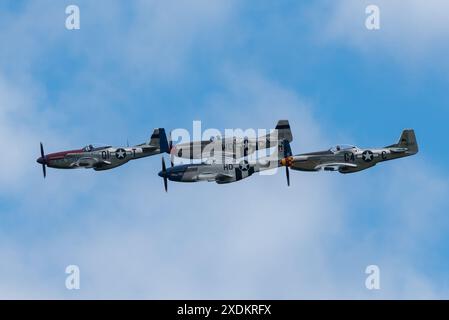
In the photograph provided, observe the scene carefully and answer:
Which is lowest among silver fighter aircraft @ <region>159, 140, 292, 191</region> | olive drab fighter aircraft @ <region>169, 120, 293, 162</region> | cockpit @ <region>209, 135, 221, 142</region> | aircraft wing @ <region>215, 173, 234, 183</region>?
aircraft wing @ <region>215, 173, 234, 183</region>

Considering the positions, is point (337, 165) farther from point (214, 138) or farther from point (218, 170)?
point (214, 138)

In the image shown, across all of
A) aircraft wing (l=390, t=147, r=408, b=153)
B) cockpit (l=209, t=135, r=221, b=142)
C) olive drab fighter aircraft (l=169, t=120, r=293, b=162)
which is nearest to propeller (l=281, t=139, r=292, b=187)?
olive drab fighter aircraft (l=169, t=120, r=293, b=162)

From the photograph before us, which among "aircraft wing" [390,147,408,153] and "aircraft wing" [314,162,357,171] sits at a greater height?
"aircraft wing" [390,147,408,153]

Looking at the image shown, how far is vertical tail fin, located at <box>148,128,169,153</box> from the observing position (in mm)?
92062

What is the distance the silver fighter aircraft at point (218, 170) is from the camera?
86.1 metres

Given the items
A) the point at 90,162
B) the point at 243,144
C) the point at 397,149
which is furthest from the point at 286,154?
the point at 90,162

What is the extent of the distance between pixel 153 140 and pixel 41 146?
868 centimetres

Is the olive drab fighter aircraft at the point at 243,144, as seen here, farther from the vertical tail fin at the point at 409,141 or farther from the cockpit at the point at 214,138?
the vertical tail fin at the point at 409,141

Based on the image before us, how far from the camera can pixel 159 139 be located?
92.2m

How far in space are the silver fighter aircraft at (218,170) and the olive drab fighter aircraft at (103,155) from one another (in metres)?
4.47

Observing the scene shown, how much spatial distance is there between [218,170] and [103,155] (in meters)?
10.1

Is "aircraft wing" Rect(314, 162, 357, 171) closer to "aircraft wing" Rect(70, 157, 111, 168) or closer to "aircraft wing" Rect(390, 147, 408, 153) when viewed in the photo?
"aircraft wing" Rect(390, 147, 408, 153)

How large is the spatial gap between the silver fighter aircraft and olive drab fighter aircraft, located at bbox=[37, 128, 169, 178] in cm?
447

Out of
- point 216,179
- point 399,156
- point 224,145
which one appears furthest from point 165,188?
point 399,156
